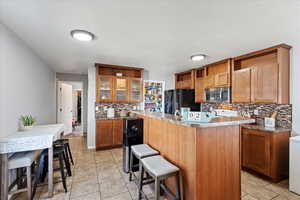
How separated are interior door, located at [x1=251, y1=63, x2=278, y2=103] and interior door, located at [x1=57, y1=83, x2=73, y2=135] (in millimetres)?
5880

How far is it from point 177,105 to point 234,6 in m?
3.24

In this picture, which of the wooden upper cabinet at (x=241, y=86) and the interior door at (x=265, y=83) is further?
the wooden upper cabinet at (x=241, y=86)

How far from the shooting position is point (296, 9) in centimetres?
151

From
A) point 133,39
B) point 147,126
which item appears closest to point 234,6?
point 133,39

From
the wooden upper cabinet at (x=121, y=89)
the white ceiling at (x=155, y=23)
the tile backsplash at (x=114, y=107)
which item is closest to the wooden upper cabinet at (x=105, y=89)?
the wooden upper cabinet at (x=121, y=89)

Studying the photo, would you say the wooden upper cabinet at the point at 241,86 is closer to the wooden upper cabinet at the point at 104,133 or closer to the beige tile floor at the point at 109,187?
the beige tile floor at the point at 109,187

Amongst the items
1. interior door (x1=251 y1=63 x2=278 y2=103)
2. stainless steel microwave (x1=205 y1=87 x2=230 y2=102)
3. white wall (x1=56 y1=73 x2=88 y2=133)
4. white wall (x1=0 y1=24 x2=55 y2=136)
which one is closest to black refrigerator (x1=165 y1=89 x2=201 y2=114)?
stainless steel microwave (x1=205 y1=87 x2=230 y2=102)

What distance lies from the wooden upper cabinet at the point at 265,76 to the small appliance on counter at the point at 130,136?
2248mm

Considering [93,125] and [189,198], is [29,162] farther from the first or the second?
[93,125]

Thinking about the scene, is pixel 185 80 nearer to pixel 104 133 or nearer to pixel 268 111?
pixel 268 111

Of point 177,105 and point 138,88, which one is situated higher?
point 138,88

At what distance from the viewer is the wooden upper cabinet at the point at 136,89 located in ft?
14.2

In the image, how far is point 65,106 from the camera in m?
5.55

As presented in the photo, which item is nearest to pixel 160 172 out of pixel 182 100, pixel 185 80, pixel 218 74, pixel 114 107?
pixel 218 74
